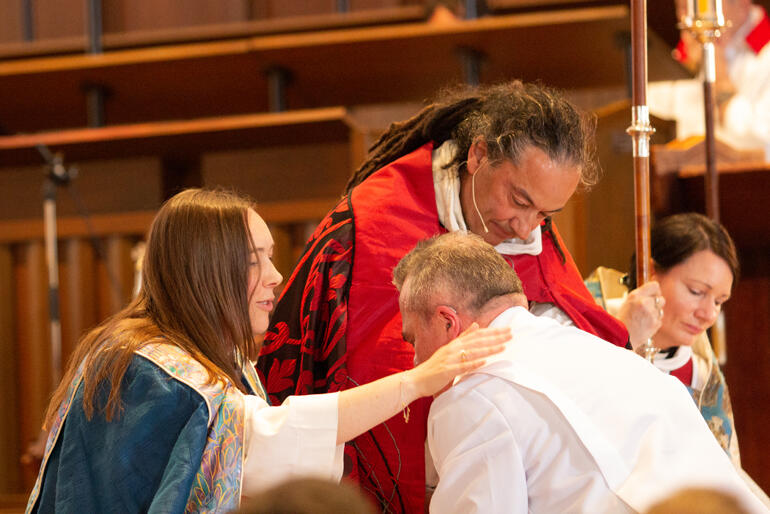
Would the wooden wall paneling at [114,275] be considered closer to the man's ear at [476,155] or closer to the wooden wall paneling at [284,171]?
the wooden wall paneling at [284,171]

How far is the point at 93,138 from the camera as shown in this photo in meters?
4.70

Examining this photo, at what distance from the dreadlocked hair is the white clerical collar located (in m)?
0.02

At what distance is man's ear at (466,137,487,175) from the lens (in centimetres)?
252

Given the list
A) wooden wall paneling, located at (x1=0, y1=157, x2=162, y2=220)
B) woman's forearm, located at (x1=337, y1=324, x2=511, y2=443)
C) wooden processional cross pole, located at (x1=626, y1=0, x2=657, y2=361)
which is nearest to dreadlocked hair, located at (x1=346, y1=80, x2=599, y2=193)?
wooden processional cross pole, located at (x1=626, y1=0, x2=657, y2=361)

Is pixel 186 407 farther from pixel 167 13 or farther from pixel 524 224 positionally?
pixel 167 13

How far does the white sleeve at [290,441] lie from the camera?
2154 mm

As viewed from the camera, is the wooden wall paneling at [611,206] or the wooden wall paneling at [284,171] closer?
the wooden wall paneling at [611,206]

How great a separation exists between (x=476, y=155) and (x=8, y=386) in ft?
10.8

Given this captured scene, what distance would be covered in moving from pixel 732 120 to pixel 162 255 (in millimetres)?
3297

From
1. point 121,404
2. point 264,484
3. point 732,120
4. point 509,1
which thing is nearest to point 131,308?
point 121,404

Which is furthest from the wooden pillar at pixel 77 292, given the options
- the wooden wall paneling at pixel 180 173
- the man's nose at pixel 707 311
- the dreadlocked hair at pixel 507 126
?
the man's nose at pixel 707 311

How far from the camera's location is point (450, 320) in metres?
2.11

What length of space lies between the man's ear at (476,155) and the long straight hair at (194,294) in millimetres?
560

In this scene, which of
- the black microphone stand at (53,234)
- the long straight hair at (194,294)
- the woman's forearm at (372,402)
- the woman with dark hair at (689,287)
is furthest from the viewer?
the black microphone stand at (53,234)
